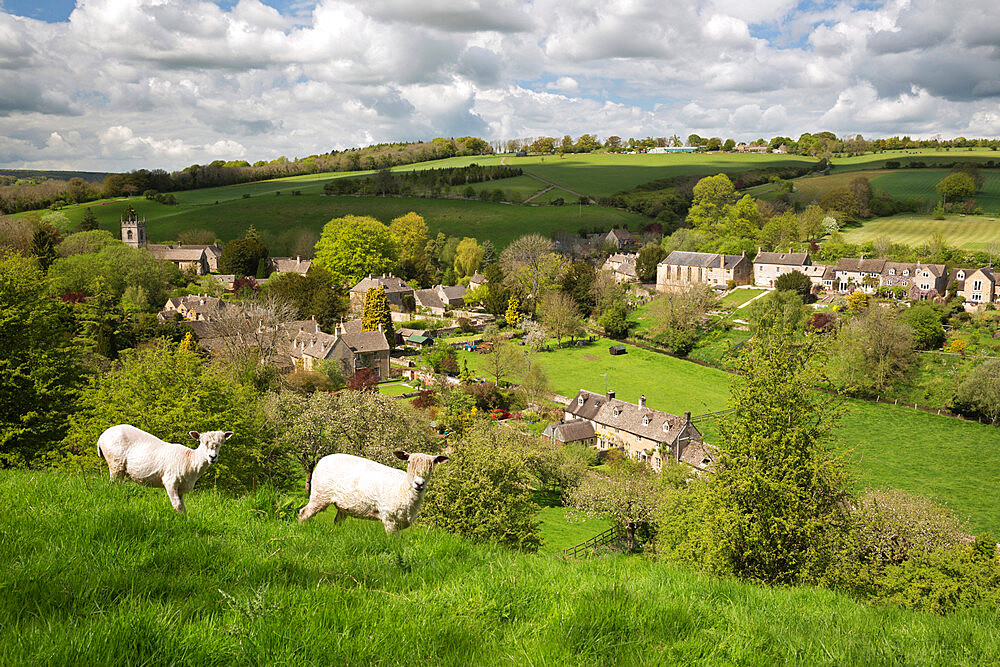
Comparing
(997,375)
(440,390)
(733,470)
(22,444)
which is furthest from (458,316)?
(733,470)

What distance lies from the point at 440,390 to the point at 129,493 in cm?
4920

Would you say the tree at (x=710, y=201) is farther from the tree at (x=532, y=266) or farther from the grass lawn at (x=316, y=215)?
the tree at (x=532, y=266)

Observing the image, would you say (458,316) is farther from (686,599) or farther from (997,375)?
(686,599)

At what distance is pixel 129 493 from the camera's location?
9242mm

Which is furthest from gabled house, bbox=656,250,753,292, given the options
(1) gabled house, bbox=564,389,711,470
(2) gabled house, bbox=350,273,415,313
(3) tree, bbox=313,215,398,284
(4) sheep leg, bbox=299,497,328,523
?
(4) sheep leg, bbox=299,497,328,523

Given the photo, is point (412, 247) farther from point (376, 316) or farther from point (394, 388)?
point (394, 388)

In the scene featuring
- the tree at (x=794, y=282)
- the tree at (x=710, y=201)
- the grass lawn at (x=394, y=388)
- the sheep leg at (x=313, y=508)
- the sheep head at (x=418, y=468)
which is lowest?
the grass lawn at (x=394, y=388)

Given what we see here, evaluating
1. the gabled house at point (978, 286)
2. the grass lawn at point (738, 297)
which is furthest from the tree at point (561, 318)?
the gabled house at point (978, 286)

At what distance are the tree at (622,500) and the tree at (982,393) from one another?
3662cm

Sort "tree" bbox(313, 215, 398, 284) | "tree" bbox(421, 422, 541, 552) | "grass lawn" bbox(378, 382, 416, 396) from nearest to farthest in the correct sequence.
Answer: "tree" bbox(421, 422, 541, 552), "grass lawn" bbox(378, 382, 416, 396), "tree" bbox(313, 215, 398, 284)

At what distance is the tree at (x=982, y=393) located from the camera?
56.5 metres

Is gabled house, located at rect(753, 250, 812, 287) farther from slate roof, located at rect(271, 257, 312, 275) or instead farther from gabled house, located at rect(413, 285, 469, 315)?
slate roof, located at rect(271, 257, 312, 275)

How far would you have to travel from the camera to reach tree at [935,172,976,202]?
12312cm

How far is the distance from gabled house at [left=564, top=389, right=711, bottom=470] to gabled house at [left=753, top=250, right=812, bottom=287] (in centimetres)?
5536
